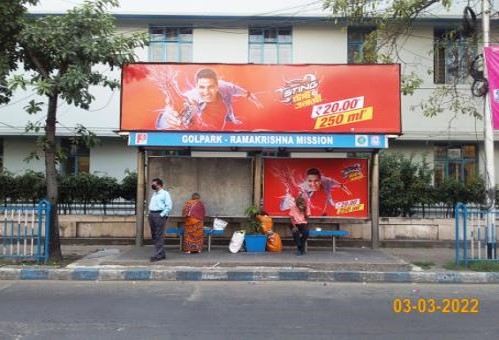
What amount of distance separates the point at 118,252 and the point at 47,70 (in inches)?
174

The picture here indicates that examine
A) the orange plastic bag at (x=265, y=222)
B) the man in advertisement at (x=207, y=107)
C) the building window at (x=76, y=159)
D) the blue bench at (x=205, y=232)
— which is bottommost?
the blue bench at (x=205, y=232)

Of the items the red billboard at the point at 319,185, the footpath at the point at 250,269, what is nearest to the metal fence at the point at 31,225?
the footpath at the point at 250,269

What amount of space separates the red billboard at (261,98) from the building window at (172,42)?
6.83 m

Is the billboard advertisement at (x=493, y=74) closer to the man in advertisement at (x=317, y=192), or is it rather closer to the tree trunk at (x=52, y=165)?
the man in advertisement at (x=317, y=192)

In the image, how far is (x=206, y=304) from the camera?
802 centimetres

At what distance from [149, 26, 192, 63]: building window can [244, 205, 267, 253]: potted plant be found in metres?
8.52

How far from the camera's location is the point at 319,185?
13.8m

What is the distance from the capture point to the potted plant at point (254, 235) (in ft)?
41.8

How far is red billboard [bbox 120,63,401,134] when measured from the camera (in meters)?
12.7

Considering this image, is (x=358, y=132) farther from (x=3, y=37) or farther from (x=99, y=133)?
(x=99, y=133)

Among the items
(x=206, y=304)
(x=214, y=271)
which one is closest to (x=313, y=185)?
(x=214, y=271)

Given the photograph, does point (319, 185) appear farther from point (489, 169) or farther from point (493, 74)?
point (493, 74)

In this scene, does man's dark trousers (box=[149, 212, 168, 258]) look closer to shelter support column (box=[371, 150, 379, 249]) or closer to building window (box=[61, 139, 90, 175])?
shelter support column (box=[371, 150, 379, 249])
